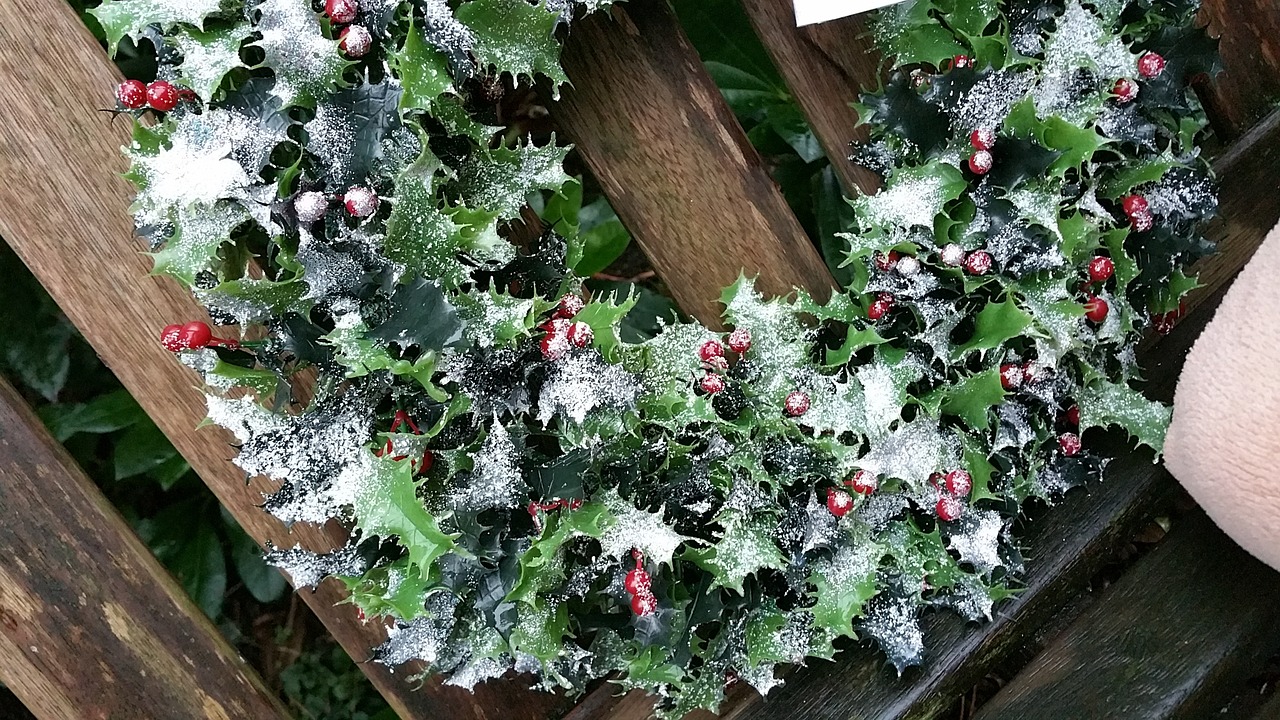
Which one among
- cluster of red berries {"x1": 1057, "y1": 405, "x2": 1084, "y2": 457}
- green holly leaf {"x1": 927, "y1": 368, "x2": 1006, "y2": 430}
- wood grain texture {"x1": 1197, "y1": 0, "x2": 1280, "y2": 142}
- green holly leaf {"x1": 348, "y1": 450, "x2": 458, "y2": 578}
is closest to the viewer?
green holly leaf {"x1": 348, "y1": 450, "x2": 458, "y2": 578}

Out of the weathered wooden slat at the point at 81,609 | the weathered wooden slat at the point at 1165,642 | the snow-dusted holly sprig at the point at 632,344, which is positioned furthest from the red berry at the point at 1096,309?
the weathered wooden slat at the point at 81,609

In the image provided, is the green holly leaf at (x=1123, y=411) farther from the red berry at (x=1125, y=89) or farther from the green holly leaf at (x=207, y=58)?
the green holly leaf at (x=207, y=58)

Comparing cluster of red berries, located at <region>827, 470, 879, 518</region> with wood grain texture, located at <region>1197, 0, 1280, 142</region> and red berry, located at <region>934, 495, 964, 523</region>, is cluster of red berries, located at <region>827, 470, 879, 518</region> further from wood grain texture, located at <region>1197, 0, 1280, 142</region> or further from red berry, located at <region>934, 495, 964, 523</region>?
wood grain texture, located at <region>1197, 0, 1280, 142</region>

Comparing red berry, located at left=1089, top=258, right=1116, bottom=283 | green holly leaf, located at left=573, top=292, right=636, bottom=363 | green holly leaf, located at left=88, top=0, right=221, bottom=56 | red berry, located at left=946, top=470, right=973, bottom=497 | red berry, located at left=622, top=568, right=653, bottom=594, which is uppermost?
green holly leaf, located at left=88, top=0, right=221, bottom=56

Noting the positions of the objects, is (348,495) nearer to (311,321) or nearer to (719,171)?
(311,321)

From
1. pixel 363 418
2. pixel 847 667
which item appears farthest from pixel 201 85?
pixel 847 667

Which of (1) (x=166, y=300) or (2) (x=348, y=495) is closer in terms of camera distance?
(2) (x=348, y=495)

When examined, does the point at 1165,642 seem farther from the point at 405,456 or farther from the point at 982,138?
the point at 405,456

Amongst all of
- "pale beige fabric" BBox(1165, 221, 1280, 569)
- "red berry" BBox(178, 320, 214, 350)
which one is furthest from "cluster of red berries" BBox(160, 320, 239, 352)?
"pale beige fabric" BBox(1165, 221, 1280, 569)
